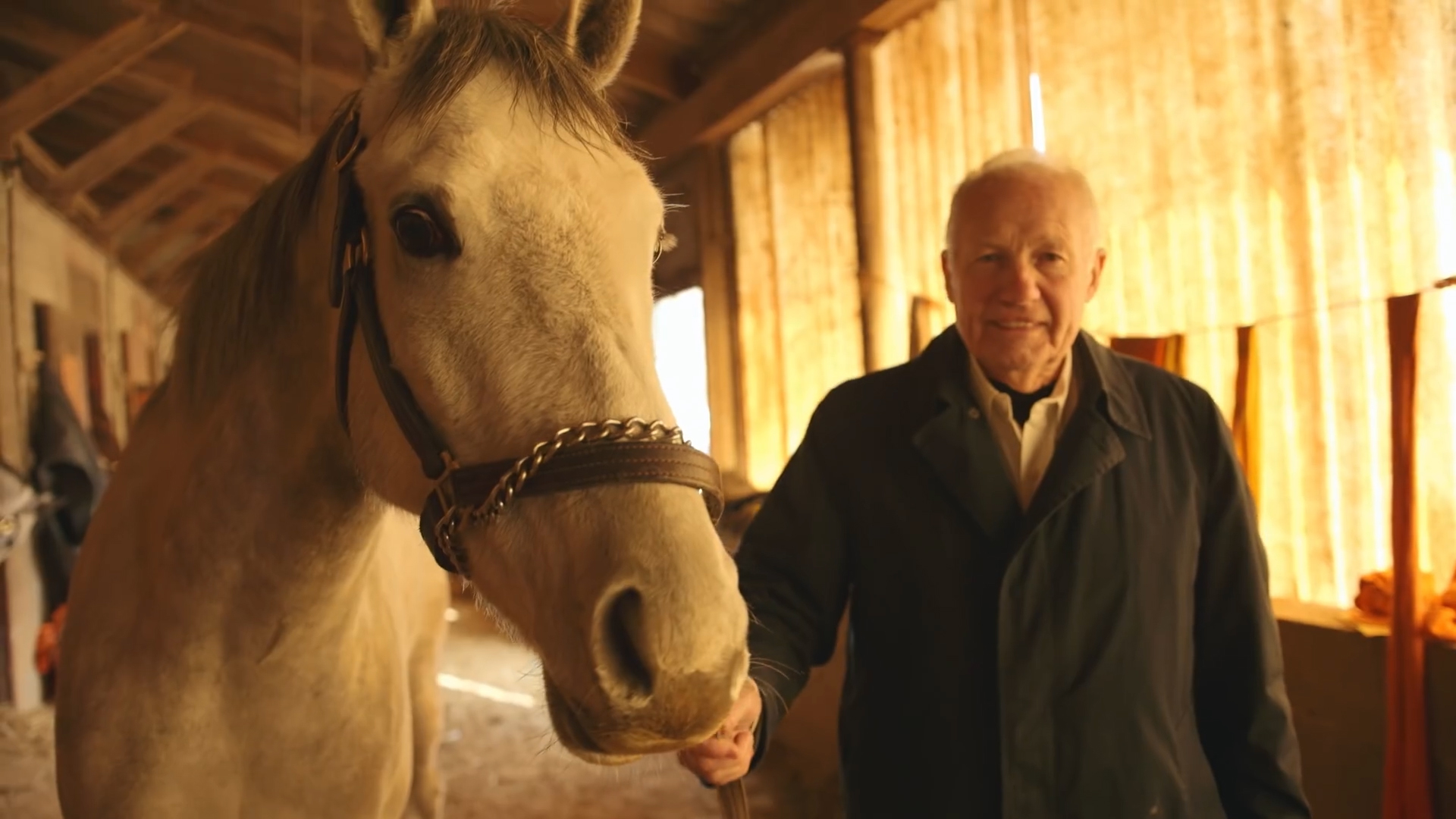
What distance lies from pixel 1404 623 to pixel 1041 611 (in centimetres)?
146

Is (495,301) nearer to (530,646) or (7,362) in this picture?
(530,646)

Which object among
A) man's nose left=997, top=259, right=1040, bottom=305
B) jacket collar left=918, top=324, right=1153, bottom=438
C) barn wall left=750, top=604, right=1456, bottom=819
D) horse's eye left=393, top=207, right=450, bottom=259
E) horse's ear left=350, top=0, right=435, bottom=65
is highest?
horse's ear left=350, top=0, right=435, bottom=65

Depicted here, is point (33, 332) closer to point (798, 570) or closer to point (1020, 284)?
point (798, 570)

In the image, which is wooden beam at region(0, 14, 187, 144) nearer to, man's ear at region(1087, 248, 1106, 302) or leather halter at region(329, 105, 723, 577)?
leather halter at region(329, 105, 723, 577)

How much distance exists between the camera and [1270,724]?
1.26 m

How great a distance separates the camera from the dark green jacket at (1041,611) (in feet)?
4.07

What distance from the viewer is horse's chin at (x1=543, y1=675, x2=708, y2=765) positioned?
2.53ft

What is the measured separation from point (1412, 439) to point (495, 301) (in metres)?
2.33

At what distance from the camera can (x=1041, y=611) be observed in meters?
1.26

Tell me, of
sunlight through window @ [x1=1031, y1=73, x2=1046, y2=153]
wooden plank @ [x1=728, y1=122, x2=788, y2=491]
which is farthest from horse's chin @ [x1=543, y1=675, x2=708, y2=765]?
wooden plank @ [x1=728, y1=122, x2=788, y2=491]

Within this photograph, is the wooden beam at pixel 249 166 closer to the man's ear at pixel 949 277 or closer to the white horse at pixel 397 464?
the white horse at pixel 397 464

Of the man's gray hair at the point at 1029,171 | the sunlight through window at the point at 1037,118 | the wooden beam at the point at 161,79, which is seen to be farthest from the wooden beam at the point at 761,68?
the man's gray hair at the point at 1029,171

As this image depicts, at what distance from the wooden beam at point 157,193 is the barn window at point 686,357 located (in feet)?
13.2

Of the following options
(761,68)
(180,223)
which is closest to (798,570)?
(761,68)
